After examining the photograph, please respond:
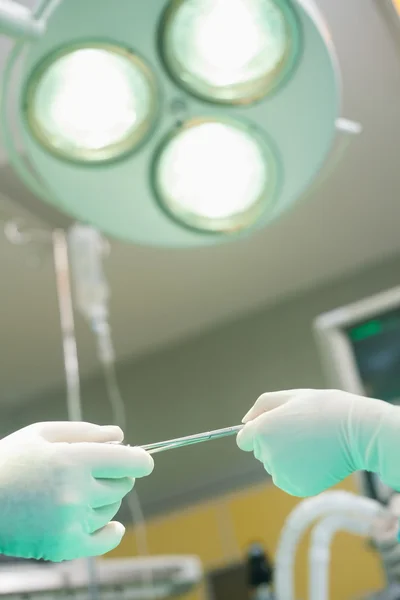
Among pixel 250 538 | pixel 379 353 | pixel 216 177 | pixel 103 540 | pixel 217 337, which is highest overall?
pixel 217 337

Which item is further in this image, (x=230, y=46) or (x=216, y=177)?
(x=216, y=177)

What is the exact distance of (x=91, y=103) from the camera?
75cm

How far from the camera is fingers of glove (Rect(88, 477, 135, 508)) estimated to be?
38cm

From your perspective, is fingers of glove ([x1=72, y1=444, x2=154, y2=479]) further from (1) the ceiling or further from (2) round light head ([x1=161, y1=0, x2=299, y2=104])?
(1) the ceiling

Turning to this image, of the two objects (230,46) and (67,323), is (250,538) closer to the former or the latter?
(67,323)

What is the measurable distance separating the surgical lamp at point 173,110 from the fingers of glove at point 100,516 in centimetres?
47

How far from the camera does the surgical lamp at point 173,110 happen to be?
2.23ft

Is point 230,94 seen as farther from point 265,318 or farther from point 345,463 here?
point 265,318

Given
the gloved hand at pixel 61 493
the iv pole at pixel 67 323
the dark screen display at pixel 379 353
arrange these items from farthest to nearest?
the iv pole at pixel 67 323, the dark screen display at pixel 379 353, the gloved hand at pixel 61 493

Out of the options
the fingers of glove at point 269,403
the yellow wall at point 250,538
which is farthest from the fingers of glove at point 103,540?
the yellow wall at point 250,538

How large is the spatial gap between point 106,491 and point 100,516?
0.02 metres

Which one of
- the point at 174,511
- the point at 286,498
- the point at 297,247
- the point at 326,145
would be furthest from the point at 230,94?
the point at 174,511

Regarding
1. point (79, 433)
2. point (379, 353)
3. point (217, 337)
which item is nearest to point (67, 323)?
point (217, 337)

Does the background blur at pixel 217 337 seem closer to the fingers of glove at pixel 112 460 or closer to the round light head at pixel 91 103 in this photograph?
the round light head at pixel 91 103
